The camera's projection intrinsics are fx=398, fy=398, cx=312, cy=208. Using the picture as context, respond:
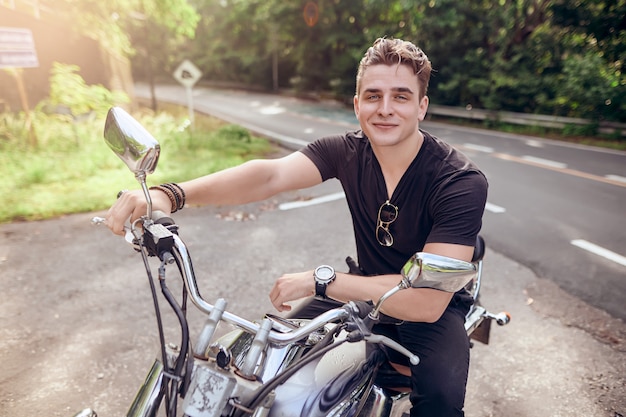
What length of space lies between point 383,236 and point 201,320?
200 cm

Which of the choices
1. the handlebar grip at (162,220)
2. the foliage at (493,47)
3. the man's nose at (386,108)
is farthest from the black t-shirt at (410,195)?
the foliage at (493,47)

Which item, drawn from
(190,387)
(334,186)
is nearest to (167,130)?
(334,186)

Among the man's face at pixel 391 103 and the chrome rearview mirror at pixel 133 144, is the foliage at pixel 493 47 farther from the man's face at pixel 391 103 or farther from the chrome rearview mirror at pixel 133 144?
the chrome rearview mirror at pixel 133 144

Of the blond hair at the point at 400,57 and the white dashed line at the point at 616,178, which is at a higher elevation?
the blond hair at the point at 400,57

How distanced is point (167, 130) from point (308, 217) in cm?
608

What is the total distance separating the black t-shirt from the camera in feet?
5.46

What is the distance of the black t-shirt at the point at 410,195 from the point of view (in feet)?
5.46

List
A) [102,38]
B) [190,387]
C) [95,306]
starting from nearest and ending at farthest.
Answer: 1. [190,387]
2. [95,306]
3. [102,38]

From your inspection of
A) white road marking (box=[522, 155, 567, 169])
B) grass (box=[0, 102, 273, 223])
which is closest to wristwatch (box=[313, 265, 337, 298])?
grass (box=[0, 102, 273, 223])

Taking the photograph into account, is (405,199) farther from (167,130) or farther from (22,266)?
(167,130)

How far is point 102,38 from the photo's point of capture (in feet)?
37.0

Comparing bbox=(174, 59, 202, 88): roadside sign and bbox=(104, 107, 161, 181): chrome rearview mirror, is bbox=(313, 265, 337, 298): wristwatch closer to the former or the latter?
bbox=(104, 107, 161, 181): chrome rearview mirror

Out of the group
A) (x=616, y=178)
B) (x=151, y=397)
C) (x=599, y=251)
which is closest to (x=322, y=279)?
(x=151, y=397)

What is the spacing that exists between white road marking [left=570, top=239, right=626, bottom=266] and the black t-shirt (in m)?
3.60
